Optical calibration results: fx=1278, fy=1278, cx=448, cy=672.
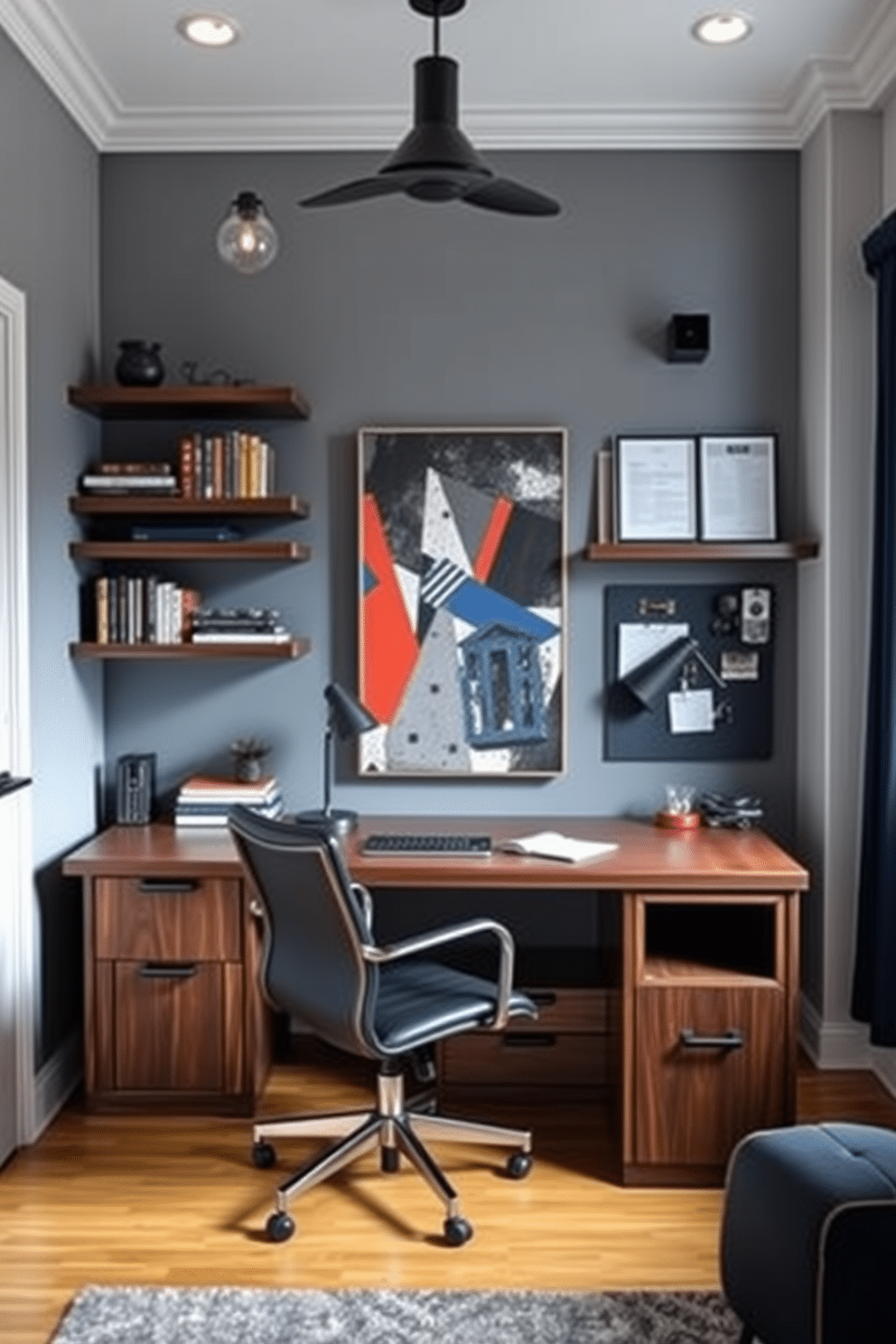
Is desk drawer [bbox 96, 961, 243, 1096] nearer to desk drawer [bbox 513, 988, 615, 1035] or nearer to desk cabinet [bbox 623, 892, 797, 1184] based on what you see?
desk drawer [bbox 513, 988, 615, 1035]

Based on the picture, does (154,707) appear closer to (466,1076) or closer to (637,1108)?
(466,1076)

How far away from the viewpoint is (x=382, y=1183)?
2.99 metres

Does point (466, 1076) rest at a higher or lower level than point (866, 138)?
lower

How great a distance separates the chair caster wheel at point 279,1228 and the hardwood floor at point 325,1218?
0.06ft

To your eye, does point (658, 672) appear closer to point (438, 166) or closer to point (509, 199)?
point (509, 199)

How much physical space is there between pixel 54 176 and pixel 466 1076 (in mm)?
2648

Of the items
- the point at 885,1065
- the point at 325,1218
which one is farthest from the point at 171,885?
the point at 885,1065

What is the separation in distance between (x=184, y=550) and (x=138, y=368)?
1.71 feet

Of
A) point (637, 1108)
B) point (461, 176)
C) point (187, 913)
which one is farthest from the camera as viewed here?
point (187, 913)

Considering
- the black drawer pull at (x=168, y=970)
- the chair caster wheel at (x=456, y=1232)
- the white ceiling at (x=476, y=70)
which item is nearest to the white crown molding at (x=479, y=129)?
the white ceiling at (x=476, y=70)

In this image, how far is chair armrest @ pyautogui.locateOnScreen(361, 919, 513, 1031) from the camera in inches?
104

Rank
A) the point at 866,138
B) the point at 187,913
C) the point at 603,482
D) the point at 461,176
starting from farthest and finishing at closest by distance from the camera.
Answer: the point at 603,482 → the point at 866,138 → the point at 187,913 → the point at 461,176

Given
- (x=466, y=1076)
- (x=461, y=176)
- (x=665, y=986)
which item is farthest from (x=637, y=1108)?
(x=461, y=176)

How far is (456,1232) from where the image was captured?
269cm
